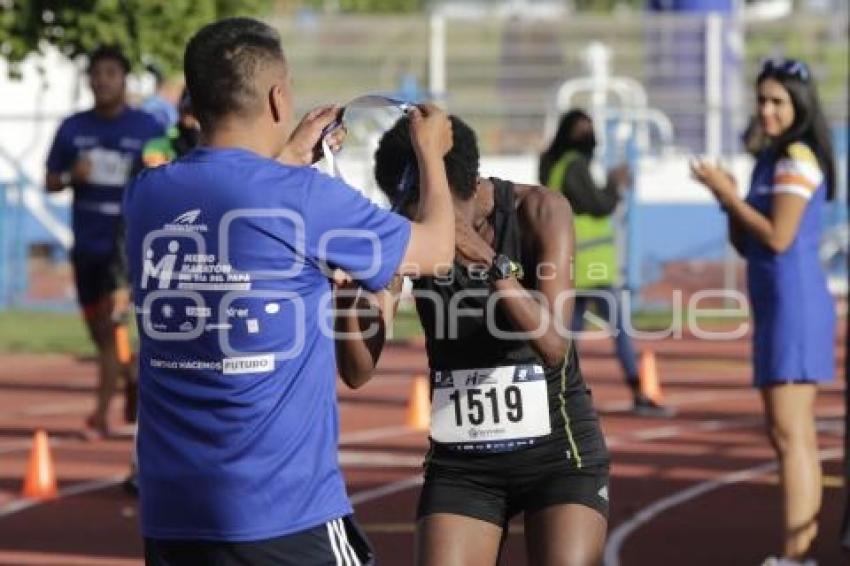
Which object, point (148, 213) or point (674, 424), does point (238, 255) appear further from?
point (674, 424)

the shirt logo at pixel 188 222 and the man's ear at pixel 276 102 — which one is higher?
the man's ear at pixel 276 102

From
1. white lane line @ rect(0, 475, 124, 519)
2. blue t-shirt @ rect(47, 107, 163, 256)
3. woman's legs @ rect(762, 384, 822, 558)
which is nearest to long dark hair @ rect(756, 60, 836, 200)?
woman's legs @ rect(762, 384, 822, 558)

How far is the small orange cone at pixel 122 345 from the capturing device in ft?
42.9

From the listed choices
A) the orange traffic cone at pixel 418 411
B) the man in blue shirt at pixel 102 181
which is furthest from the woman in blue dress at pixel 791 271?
the orange traffic cone at pixel 418 411

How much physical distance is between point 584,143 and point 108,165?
320cm

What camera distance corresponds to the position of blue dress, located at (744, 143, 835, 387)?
8.63m

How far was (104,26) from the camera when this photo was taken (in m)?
15.5

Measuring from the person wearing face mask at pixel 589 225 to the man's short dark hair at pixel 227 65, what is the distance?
894cm

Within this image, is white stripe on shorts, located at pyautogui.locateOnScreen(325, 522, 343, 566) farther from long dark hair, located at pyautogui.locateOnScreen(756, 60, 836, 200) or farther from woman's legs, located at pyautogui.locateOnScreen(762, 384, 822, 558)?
long dark hair, located at pyautogui.locateOnScreen(756, 60, 836, 200)

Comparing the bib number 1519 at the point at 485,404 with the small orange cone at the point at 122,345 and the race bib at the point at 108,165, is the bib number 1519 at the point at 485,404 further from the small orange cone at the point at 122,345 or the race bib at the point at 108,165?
the small orange cone at the point at 122,345

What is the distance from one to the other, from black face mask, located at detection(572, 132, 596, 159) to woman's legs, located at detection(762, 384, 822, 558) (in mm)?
5378

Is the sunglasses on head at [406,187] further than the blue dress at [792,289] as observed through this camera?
No

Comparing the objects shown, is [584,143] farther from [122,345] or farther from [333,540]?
[333,540]

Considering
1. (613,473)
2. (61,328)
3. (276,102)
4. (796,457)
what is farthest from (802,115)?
(61,328)
